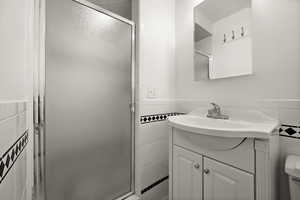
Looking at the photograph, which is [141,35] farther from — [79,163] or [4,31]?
[79,163]

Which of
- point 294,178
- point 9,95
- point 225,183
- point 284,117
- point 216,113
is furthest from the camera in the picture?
point 216,113

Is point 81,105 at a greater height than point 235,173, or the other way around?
point 81,105

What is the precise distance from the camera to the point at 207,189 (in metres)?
0.87

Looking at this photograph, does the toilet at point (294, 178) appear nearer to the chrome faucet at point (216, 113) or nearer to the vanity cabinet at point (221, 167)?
the vanity cabinet at point (221, 167)

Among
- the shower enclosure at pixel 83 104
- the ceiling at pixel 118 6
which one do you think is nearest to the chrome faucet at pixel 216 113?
the shower enclosure at pixel 83 104

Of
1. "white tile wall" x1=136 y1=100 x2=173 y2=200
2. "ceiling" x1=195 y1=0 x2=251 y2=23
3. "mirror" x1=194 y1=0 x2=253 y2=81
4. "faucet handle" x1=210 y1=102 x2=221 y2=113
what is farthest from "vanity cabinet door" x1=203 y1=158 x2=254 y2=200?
"ceiling" x1=195 y1=0 x2=251 y2=23

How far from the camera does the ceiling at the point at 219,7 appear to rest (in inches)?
45.1

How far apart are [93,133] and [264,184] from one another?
1.02 meters

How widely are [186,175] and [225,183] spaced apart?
27 cm

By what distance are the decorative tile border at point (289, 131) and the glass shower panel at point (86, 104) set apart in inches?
42.2

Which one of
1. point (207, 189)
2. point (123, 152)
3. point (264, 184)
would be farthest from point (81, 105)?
point (264, 184)

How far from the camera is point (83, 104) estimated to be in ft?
3.27

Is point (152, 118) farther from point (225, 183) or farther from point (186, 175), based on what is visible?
point (225, 183)

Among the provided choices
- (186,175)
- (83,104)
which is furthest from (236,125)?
(83,104)
